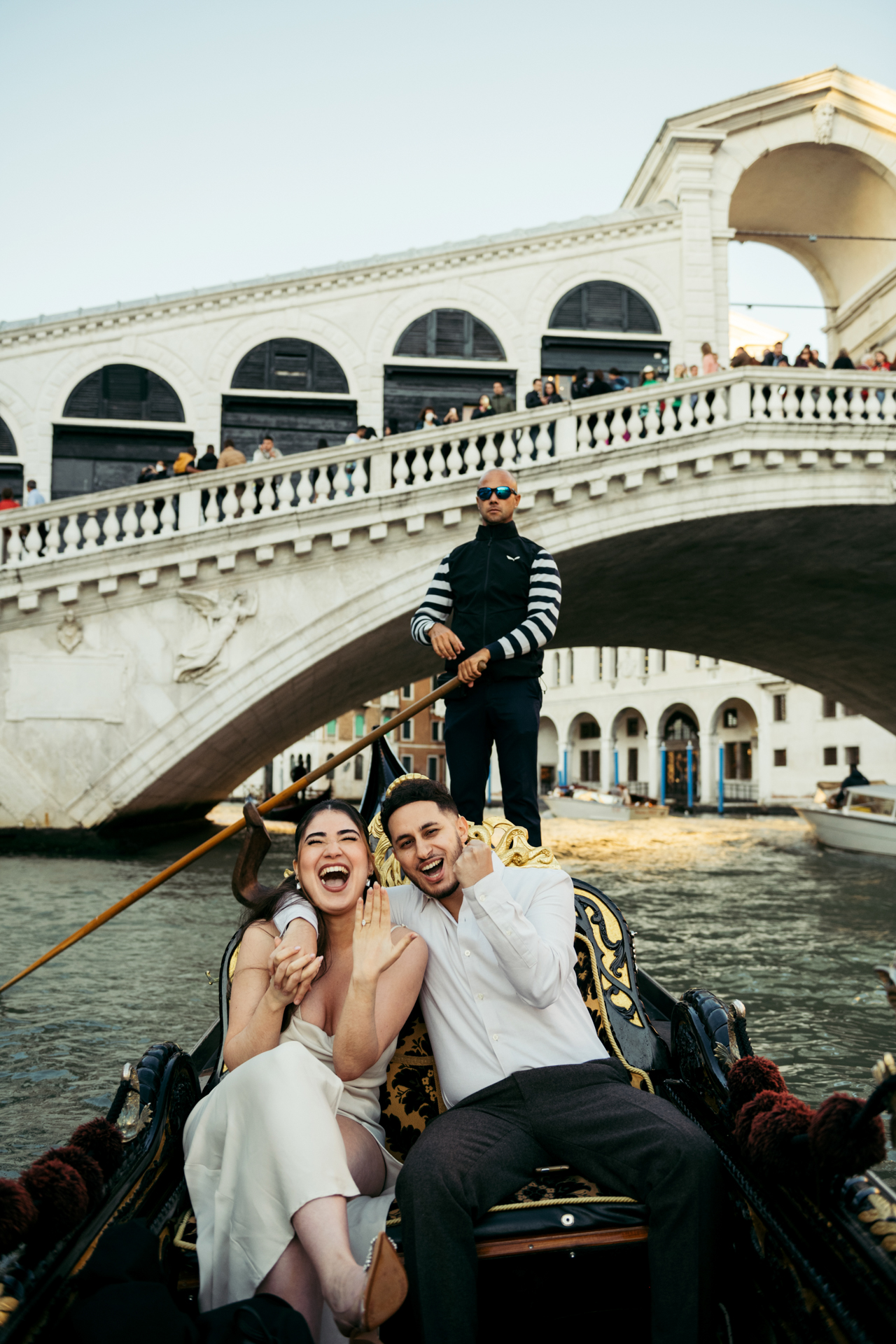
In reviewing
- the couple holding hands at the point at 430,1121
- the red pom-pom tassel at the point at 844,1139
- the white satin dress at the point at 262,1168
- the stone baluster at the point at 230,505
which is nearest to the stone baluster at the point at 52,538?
the stone baluster at the point at 230,505

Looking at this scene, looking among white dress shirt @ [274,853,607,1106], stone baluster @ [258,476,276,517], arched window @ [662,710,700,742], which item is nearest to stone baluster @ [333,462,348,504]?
stone baluster @ [258,476,276,517]

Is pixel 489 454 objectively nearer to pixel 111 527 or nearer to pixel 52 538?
pixel 111 527

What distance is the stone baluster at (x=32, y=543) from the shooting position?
9328mm

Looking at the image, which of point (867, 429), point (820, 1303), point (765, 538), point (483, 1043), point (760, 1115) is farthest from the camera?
point (765, 538)

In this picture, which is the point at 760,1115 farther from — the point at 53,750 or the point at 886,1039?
the point at 53,750

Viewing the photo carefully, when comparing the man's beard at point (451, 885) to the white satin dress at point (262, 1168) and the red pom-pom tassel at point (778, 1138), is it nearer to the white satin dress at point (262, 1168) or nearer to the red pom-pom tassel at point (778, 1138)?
the white satin dress at point (262, 1168)

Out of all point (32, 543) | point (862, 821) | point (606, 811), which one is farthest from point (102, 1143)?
point (606, 811)

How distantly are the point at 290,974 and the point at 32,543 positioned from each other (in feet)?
28.3

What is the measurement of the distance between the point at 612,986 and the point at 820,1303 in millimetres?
792

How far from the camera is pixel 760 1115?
1445mm

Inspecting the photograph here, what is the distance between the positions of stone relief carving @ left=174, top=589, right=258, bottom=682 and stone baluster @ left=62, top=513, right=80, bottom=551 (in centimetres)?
107

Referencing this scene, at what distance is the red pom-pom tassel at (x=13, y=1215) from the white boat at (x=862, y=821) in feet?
39.5

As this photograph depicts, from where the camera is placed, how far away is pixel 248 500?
957cm

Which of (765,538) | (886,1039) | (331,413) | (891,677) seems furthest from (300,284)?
(886,1039)
